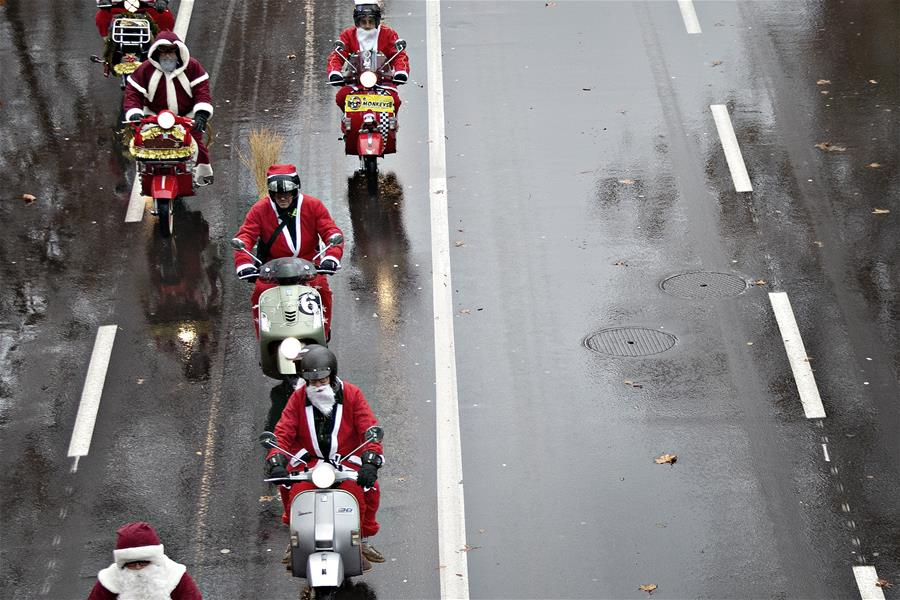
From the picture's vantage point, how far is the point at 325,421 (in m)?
12.3

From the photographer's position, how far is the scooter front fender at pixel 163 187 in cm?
1833

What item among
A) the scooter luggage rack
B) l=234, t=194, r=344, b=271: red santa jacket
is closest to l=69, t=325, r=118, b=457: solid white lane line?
l=234, t=194, r=344, b=271: red santa jacket

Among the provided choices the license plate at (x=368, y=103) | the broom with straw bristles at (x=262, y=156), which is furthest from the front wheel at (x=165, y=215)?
the license plate at (x=368, y=103)

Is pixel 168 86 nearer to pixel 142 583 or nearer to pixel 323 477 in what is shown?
pixel 323 477

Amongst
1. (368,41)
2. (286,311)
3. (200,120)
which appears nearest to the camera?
(286,311)

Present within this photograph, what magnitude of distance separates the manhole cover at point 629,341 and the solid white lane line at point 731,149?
3.41 meters

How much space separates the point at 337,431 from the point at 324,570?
1.22 meters

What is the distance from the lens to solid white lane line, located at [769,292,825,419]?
1488 cm

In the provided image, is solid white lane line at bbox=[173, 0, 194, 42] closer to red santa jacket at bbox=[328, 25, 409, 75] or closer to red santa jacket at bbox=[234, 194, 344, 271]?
red santa jacket at bbox=[328, 25, 409, 75]

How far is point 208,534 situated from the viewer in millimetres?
13422

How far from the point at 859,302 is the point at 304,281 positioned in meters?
5.41

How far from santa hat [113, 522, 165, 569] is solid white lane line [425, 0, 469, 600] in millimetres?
3327

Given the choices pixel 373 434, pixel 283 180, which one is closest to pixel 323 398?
pixel 373 434

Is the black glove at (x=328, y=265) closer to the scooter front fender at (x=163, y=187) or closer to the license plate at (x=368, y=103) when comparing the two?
the scooter front fender at (x=163, y=187)
